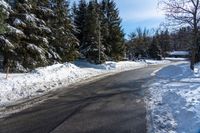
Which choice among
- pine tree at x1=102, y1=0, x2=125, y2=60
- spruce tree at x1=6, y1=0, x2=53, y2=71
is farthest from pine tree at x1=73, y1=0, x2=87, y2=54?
spruce tree at x1=6, y1=0, x2=53, y2=71

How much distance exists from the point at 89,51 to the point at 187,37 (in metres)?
20.2

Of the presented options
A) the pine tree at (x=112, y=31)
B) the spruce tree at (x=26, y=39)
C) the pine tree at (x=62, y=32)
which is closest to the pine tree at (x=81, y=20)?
the pine tree at (x=112, y=31)

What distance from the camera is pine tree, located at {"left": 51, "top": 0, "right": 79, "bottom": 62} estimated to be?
3712cm

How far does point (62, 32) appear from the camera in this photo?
1475 inches

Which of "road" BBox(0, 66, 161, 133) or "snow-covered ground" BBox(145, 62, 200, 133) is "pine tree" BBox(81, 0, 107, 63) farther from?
"snow-covered ground" BBox(145, 62, 200, 133)

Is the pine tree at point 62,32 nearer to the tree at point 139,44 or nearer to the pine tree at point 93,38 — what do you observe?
the pine tree at point 93,38

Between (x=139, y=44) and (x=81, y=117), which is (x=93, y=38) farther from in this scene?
(x=139, y=44)

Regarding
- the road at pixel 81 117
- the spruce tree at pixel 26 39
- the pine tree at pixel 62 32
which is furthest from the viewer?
the pine tree at pixel 62 32

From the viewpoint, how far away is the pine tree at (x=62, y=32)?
3712cm

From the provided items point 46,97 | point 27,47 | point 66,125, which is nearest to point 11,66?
point 27,47

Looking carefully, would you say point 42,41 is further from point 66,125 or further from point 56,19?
point 66,125

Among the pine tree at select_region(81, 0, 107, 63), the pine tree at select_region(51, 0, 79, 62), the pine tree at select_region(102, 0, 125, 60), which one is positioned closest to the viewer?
the pine tree at select_region(51, 0, 79, 62)

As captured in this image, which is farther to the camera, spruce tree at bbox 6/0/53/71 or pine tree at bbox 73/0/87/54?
pine tree at bbox 73/0/87/54

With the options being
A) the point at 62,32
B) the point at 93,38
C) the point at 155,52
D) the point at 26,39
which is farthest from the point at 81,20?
the point at 155,52
